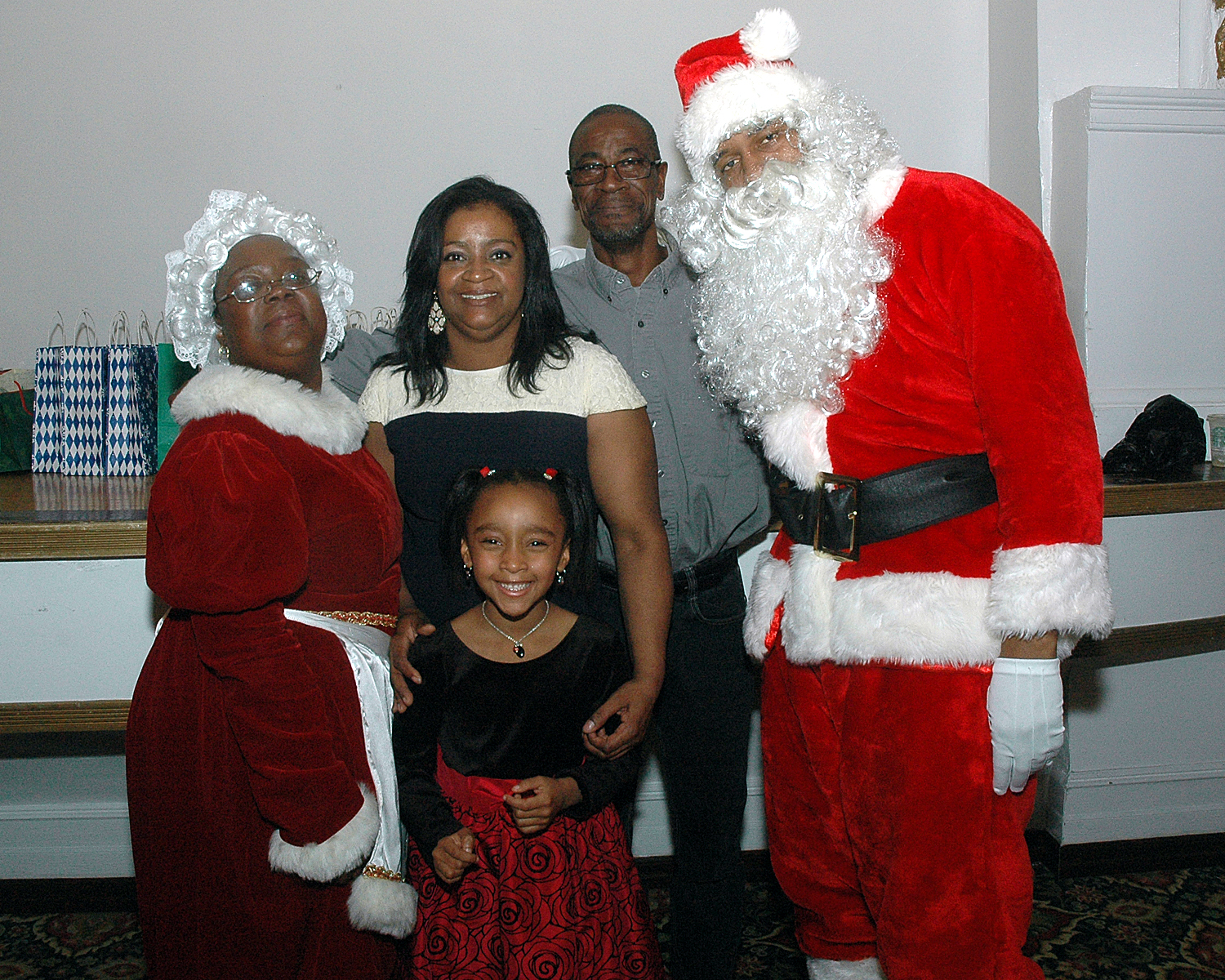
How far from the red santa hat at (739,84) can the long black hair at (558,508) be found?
0.65m

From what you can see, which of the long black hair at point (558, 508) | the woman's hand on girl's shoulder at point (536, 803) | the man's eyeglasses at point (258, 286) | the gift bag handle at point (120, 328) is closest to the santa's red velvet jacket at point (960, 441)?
the long black hair at point (558, 508)

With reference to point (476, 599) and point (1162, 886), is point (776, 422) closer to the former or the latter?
point (476, 599)

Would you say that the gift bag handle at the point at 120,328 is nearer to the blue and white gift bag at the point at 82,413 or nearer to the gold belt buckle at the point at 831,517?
the blue and white gift bag at the point at 82,413

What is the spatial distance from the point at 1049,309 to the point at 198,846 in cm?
157

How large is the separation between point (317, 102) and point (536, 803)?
2301 millimetres

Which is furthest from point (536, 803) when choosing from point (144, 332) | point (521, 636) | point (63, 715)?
point (144, 332)

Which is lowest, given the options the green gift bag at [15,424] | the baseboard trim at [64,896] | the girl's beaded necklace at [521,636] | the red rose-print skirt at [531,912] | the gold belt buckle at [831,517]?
the baseboard trim at [64,896]

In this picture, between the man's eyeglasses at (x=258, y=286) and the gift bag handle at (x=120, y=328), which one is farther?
the gift bag handle at (x=120, y=328)

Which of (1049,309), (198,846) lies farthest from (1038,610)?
(198,846)

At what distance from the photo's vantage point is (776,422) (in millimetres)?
1648

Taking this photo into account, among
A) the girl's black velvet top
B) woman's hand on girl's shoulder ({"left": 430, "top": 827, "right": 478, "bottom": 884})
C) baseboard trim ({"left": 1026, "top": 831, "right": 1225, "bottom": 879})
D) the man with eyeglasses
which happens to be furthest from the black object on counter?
woman's hand on girl's shoulder ({"left": 430, "top": 827, "right": 478, "bottom": 884})

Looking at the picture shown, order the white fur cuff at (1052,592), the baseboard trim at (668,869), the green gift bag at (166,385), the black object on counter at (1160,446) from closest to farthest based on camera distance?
the white fur cuff at (1052,592) < the black object on counter at (1160,446) < the green gift bag at (166,385) < the baseboard trim at (668,869)

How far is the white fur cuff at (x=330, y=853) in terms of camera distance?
57.7 inches

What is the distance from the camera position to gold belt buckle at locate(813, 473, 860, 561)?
153cm
